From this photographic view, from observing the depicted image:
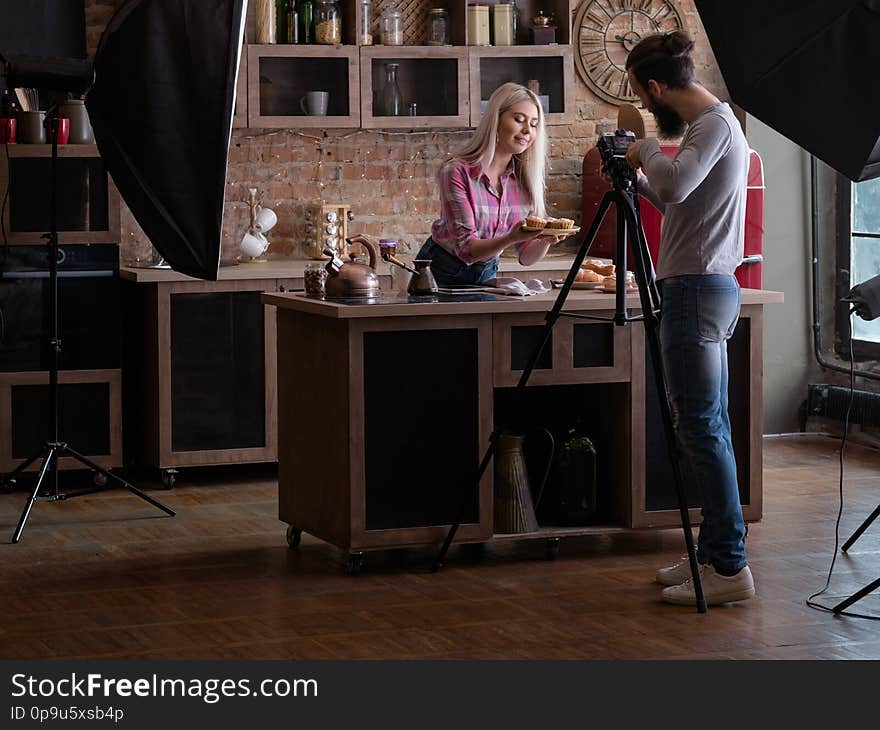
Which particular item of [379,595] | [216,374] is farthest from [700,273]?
[216,374]

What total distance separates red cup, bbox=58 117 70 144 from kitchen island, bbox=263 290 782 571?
4.87ft

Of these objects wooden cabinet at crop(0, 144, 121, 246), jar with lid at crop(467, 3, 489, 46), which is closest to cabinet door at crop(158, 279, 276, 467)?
wooden cabinet at crop(0, 144, 121, 246)

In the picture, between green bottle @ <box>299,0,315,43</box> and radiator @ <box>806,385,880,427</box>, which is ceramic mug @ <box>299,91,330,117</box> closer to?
green bottle @ <box>299,0,315,43</box>

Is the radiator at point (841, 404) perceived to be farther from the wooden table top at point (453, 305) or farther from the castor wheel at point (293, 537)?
the castor wheel at point (293, 537)

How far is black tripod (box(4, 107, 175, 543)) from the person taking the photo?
482cm

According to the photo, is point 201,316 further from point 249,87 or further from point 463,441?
point 463,441

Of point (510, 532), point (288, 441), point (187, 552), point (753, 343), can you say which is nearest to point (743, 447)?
point (753, 343)

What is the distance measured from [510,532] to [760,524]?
1.05 meters

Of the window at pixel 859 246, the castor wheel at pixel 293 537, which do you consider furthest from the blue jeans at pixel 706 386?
the window at pixel 859 246

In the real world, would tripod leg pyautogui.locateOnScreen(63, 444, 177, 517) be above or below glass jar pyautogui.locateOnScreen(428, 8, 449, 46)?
below

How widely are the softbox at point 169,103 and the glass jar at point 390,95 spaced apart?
4577 mm

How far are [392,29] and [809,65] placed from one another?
494 cm

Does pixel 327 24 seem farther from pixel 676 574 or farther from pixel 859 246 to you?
pixel 676 574

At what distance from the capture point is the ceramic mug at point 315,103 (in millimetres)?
6098
